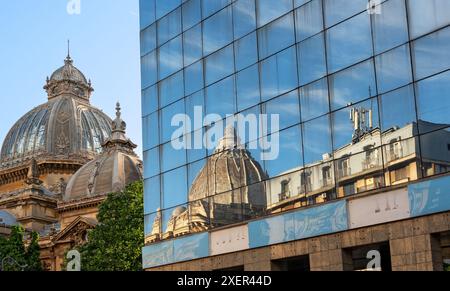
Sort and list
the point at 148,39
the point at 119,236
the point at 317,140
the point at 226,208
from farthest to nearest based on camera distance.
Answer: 1. the point at 119,236
2. the point at 148,39
3. the point at 226,208
4. the point at 317,140

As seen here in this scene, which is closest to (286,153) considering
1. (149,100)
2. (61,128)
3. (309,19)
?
(309,19)

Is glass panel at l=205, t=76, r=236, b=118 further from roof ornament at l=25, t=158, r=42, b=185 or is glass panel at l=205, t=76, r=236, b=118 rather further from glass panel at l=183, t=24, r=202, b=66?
roof ornament at l=25, t=158, r=42, b=185

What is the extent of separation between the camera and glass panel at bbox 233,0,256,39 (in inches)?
1455

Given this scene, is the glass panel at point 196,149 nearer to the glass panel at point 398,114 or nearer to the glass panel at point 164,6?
the glass panel at point 164,6

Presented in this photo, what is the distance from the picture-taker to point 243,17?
1474 inches

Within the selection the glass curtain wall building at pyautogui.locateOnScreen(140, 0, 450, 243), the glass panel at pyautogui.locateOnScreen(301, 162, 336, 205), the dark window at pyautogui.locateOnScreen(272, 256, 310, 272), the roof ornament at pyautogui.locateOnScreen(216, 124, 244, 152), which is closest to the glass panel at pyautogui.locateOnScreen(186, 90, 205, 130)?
the glass curtain wall building at pyautogui.locateOnScreen(140, 0, 450, 243)

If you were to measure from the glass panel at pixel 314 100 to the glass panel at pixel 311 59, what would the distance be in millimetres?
299

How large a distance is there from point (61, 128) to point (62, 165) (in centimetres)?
1014

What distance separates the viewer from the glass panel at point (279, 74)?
3456 cm

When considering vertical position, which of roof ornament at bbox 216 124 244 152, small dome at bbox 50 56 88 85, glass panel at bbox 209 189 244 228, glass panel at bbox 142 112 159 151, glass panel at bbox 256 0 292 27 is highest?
small dome at bbox 50 56 88 85

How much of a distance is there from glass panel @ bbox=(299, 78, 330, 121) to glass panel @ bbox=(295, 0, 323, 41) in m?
2.06

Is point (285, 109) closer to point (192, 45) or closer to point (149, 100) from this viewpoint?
point (192, 45)
